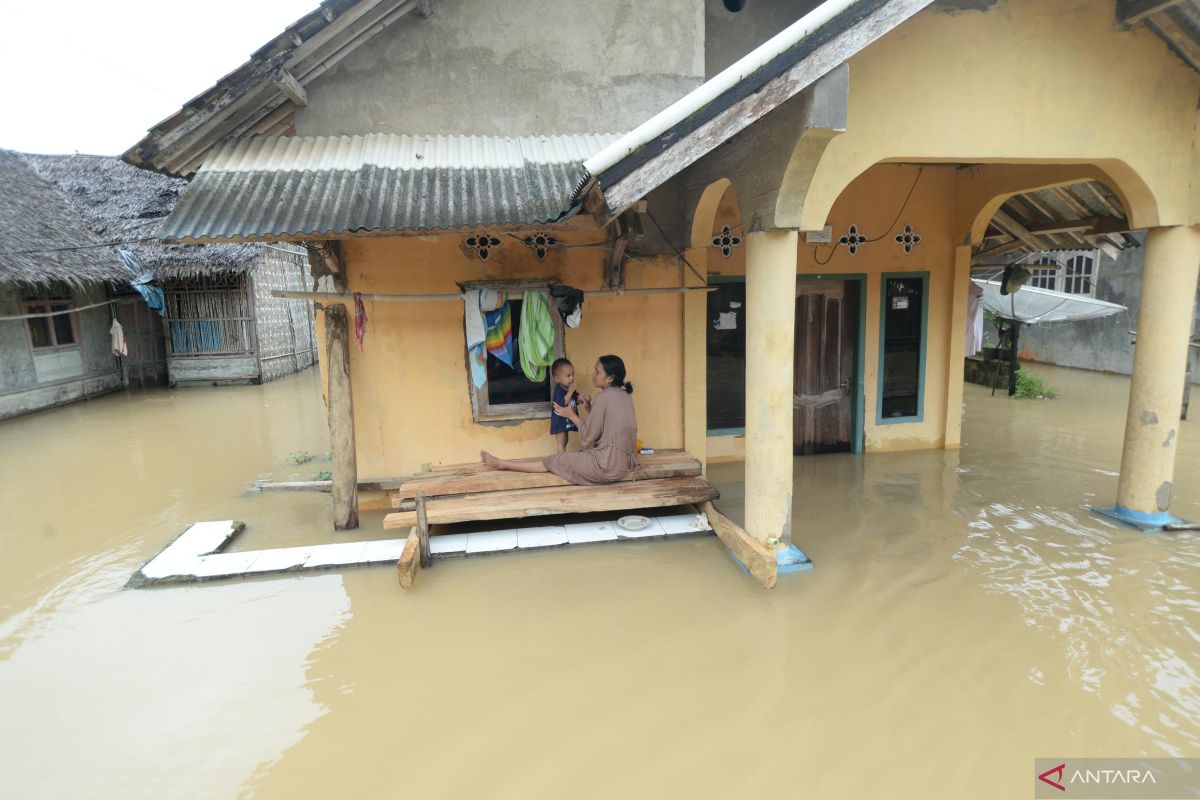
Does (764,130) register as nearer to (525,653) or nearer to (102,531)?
(525,653)

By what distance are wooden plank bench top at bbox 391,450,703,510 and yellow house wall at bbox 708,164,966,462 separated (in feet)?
5.83

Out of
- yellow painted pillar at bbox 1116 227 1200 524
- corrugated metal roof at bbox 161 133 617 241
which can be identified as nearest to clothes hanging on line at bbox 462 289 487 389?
corrugated metal roof at bbox 161 133 617 241

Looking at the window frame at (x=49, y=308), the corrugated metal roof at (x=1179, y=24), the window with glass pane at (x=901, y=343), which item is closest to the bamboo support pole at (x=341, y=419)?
the window with glass pane at (x=901, y=343)

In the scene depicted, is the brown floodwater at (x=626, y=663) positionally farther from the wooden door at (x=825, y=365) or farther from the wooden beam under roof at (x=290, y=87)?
the wooden beam under roof at (x=290, y=87)

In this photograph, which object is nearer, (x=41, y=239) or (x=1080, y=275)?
(x=41, y=239)

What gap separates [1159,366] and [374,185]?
22.6 feet

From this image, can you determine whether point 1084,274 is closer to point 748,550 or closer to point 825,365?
point 825,365

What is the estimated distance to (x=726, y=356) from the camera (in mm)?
8234

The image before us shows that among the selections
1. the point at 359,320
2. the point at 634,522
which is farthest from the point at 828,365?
the point at 359,320

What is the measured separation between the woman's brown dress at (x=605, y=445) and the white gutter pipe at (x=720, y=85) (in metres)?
2.49

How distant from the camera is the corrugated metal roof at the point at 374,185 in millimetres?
5156

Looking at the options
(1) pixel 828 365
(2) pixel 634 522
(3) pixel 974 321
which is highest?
(3) pixel 974 321

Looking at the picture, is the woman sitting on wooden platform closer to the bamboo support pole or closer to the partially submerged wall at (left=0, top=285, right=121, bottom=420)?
the bamboo support pole

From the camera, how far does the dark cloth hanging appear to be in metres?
6.36
